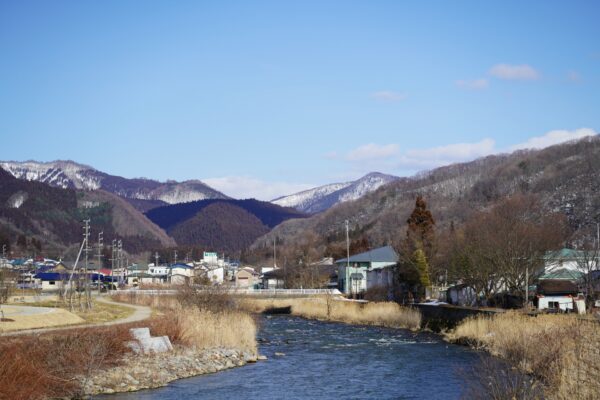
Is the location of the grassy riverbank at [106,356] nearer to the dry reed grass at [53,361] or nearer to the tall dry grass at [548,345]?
the dry reed grass at [53,361]

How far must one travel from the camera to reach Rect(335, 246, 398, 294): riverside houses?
9750 cm

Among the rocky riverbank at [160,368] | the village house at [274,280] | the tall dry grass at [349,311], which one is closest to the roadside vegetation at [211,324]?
the rocky riverbank at [160,368]

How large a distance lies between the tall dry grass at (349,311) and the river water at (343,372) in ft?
25.7

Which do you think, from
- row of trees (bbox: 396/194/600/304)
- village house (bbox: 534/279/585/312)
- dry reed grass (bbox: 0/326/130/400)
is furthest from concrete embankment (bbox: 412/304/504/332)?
dry reed grass (bbox: 0/326/130/400)

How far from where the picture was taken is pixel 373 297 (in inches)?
3332

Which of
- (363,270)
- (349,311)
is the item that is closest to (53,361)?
Answer: (349,311)

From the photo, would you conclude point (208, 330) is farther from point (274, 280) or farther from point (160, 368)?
point (274, 280)

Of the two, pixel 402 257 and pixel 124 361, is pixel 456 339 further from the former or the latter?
pixel 402 257

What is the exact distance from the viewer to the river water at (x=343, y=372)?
28922 mm

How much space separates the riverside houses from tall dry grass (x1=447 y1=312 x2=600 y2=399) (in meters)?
49.0

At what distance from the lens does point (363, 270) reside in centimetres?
10206

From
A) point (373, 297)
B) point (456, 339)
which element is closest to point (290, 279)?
point (373, 297)

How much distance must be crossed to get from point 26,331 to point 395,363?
17.6 m

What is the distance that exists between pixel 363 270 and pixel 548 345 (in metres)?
75.7
